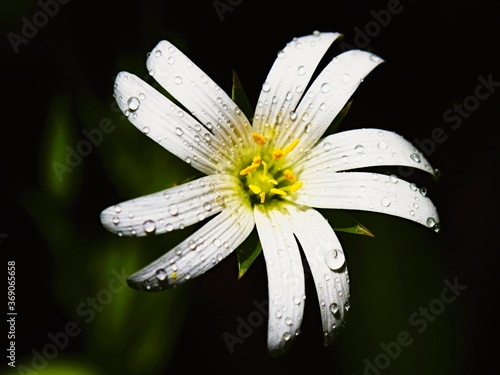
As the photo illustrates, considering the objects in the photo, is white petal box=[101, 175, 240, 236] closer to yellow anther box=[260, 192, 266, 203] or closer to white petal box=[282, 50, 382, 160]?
yellow anther box=[260, 192, 266, 203]

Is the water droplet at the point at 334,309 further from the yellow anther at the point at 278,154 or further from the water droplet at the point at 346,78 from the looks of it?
the water droplet at the point at 346,78

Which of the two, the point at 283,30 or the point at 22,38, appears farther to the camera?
the point at 283,30

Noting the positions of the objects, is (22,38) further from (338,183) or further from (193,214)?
(338,183)

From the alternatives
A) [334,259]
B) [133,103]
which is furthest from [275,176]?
[133,103]

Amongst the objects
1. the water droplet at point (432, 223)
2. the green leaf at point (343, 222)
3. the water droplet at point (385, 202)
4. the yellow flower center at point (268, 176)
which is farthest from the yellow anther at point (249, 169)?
the water droplet at point (432, 223)

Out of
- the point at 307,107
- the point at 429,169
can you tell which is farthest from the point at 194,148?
the point at 429,169

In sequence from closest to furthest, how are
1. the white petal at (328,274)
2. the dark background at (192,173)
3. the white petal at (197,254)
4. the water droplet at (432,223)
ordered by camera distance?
1. the white petal at (197,254)
2. the white petal at (328,274)
3. the water droplet at (432,223)
4. the dark background at (192,173)

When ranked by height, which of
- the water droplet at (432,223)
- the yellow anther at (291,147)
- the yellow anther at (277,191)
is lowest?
the water droplet at (432,223)
